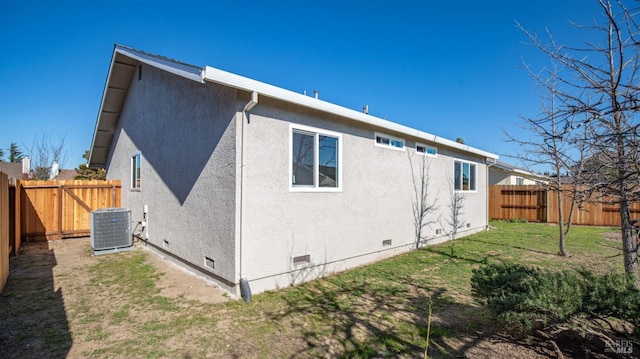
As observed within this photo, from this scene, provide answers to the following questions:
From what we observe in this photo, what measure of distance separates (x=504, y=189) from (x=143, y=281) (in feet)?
57.9

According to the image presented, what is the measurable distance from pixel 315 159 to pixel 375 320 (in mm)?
3054

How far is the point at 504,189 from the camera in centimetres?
1714

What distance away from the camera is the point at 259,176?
5.10 meters

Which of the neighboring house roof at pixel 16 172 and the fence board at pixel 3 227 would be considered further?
the neighboring house roof at pixel 16 172

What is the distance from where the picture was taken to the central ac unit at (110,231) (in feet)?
25.7

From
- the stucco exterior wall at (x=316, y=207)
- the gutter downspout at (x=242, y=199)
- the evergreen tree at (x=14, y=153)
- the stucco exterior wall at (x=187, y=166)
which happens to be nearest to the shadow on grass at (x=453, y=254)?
the stucco exterior wall at (x=316, y=207)

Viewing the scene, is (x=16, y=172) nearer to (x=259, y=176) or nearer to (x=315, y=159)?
(x=259, y=176)

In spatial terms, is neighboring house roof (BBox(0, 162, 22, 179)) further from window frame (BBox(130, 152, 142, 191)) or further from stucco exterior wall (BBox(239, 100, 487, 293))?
stucco exterior wall (BBox(239, 100, 487, 293))

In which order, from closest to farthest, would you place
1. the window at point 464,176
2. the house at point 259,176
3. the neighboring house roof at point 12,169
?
the house at point 259,176
the window at point 464,176
the neighboring house roof at point 12,169

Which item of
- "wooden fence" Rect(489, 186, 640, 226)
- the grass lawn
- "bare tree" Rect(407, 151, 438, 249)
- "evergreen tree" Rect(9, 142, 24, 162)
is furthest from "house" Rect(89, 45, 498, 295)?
"evergreen tree" Rect(9, 142, 24, 162)

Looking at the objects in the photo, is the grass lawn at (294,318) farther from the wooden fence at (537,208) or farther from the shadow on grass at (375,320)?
the wooden fence at (537,208)

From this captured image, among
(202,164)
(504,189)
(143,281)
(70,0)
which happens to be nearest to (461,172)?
(504,189)

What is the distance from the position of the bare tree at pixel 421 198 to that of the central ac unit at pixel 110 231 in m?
7.81

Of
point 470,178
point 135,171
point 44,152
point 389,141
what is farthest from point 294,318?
point 44,152
